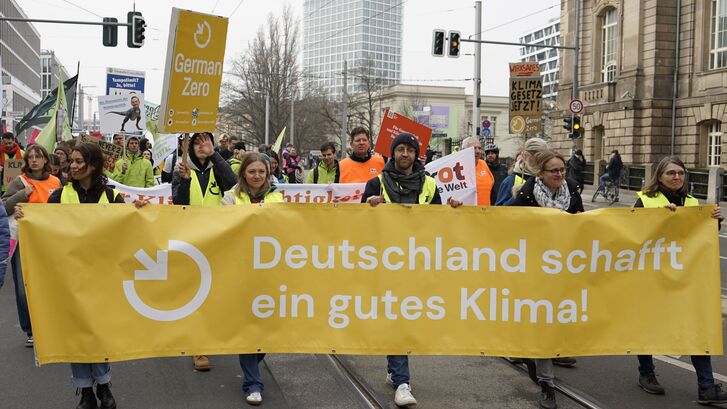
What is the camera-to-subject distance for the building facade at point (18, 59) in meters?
78.1

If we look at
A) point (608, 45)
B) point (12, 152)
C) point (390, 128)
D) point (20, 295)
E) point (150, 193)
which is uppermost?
point (608, 45)

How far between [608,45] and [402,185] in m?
36.4

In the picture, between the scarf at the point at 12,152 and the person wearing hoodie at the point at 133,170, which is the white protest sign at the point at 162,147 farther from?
the scarf at the point at 12,152

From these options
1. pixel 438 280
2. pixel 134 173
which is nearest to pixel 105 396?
pixel 438 280

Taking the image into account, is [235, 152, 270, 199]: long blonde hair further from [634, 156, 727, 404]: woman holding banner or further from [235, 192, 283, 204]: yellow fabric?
[634, 156, 727, 404]: woman holding banner

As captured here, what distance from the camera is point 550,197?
522 cm

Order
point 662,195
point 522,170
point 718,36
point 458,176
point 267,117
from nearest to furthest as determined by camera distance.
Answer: point 662,195
point 522,170
point 458,176
point 718,36
point 267,117

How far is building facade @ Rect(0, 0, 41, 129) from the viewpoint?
256 feet


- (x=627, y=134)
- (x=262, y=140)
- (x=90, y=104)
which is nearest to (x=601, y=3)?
(x=627, y=134)

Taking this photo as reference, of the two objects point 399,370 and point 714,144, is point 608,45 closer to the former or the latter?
point 714,144

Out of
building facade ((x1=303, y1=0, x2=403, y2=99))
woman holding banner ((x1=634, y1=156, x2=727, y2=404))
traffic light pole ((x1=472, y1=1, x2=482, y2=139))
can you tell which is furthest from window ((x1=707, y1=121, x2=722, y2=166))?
building facade ((x1=303, y1=0, x2=403, y2=99))

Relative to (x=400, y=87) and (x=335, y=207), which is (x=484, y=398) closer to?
(x=335, y=207)

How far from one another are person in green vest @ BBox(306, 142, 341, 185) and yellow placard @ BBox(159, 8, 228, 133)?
353 centimetres

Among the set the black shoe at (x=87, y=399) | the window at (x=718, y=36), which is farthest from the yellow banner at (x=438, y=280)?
the window at (x=718, y=36)
